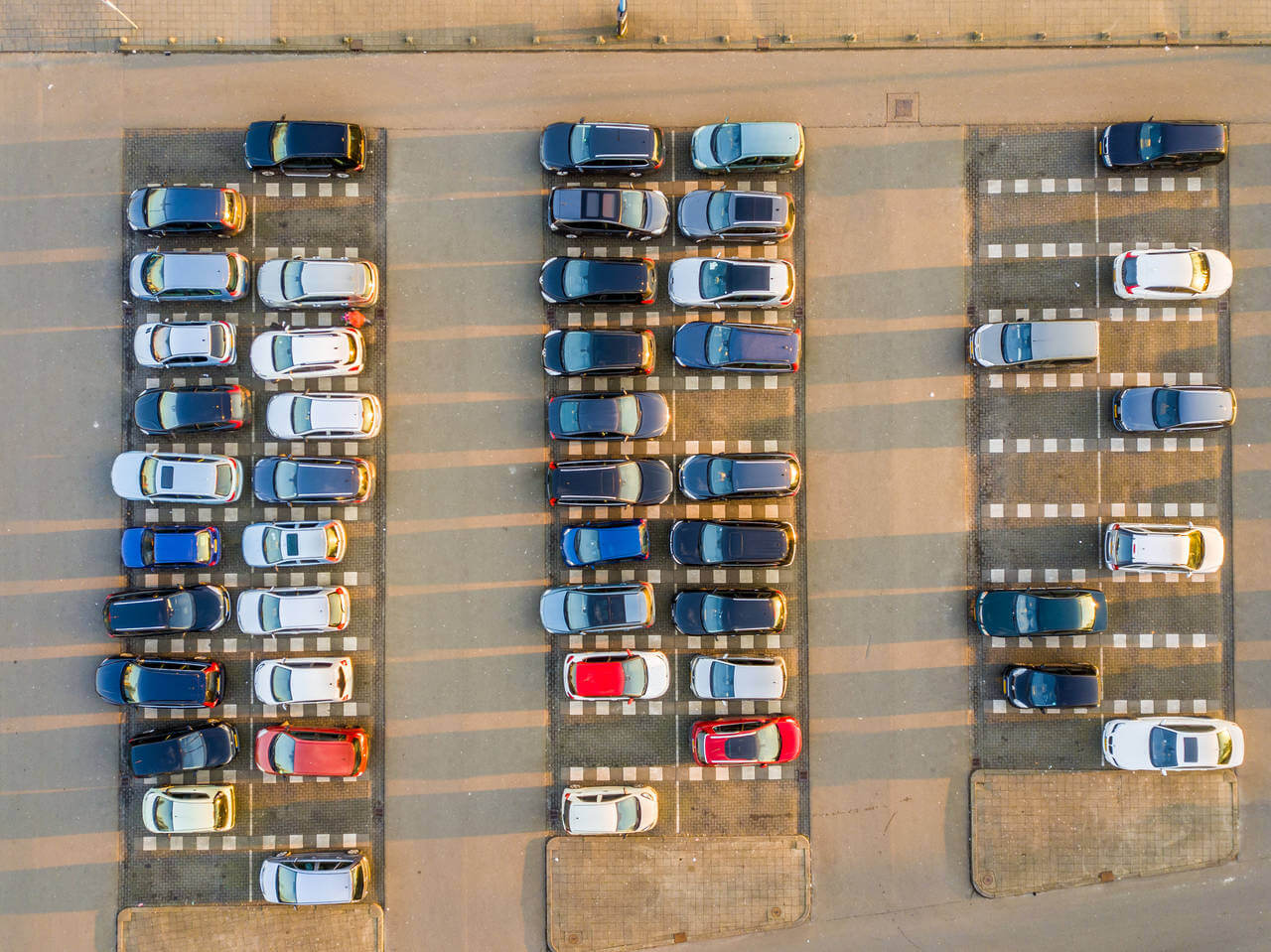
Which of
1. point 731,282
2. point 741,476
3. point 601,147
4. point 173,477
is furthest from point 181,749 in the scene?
Answer: point 601,147

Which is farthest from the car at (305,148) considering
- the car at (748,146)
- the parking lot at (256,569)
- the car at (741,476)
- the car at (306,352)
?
the car at (741,476)

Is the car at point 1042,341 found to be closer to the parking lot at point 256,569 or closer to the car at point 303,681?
the parking lot at point 256,569

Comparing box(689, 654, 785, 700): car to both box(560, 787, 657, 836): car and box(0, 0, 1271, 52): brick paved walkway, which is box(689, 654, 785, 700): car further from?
box(0, 0, 1271, 52): brick paved walkway

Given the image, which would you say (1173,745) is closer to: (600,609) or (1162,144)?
(600,609)

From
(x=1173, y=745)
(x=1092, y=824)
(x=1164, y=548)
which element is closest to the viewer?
(x=1173, y=745)

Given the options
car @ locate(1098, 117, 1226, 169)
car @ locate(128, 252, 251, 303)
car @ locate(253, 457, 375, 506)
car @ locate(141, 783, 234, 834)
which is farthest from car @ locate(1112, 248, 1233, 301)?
car @ locate(141, 783, 234, 834)

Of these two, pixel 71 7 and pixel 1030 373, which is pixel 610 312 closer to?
pixel 1030 373
